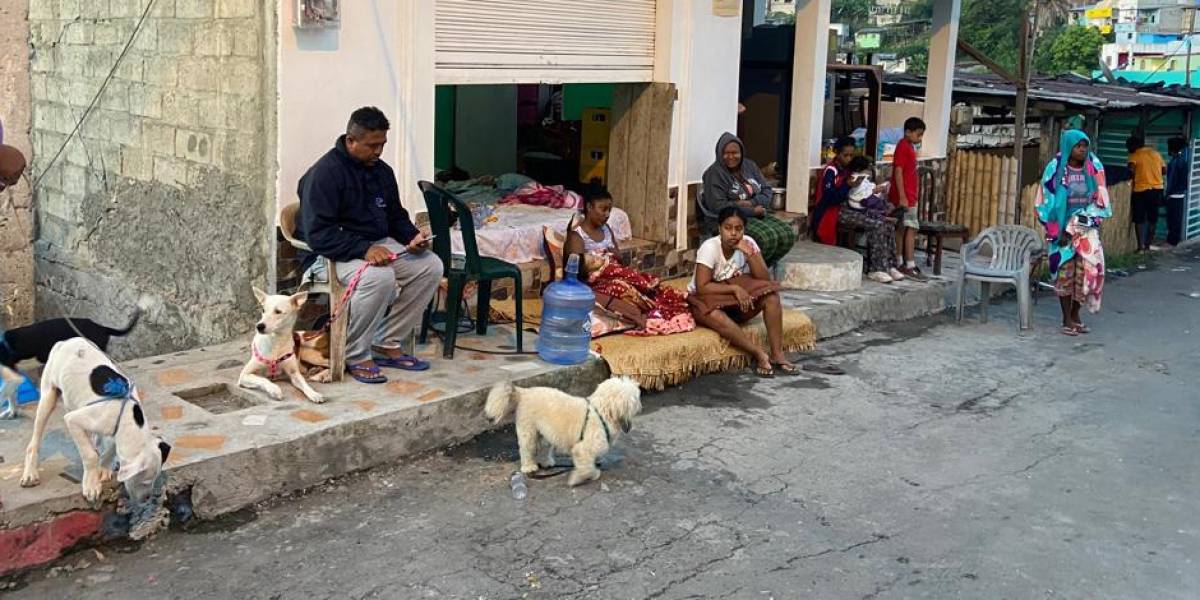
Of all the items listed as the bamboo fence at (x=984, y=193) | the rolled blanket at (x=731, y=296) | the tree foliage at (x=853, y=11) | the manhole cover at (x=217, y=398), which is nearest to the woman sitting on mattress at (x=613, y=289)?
the rolled blanket at (x=731, y=296)

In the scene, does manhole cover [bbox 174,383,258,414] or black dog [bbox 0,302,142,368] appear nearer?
black dog [bbox 0,302,142,368]

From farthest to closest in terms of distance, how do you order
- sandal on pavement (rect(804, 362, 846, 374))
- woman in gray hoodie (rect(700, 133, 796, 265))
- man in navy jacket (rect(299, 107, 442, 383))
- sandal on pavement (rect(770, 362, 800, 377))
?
1. woman in gray hoodie (rect(700, 133, 796, 265))
2. sandal on pavement (rect(804, 362, 846, 374))
3. sandal on pavement (rect(770, 362, 800, 377))
4. man in navy jacket (rect(299, 107, 442, 383))

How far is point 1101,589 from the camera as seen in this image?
16.4 ft

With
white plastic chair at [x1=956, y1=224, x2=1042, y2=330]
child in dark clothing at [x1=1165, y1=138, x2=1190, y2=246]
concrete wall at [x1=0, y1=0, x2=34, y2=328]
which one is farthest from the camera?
child in dark clothing at [x1=1165, y1=138, x2=1190, y2=246]

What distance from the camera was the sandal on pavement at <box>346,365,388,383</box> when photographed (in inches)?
260

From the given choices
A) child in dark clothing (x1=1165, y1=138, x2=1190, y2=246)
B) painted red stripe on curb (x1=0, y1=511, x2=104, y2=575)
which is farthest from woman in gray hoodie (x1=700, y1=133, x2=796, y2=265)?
child in dark clothing (x1=1165, y1=138, x2=1190, y2=246)

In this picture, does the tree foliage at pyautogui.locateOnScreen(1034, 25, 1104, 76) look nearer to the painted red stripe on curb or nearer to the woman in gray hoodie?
the woman in gray hoodie

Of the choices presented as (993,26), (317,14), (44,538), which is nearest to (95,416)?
(44,538)

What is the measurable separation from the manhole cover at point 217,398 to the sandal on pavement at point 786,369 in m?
3.74

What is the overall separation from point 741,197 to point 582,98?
10.5ft

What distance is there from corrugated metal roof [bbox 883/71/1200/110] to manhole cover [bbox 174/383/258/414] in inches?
473

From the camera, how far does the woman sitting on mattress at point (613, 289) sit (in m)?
8.13

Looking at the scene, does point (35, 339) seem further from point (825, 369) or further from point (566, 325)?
point (825, 369)

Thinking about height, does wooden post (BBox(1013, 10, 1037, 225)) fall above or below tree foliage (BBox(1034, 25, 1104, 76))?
below
